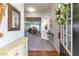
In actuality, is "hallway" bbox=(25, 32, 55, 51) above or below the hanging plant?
below

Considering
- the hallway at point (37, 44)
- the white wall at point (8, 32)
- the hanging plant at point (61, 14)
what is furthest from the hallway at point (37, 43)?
the hanging plant at point (61, 14)

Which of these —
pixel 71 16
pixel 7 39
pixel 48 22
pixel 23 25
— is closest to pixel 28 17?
pixel 23 25

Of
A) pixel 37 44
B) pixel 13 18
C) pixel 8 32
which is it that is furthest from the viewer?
pixel 37 44

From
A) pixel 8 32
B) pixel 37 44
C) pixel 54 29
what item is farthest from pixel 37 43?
pixel 8 32

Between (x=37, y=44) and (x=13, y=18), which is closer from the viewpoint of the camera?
(x=13, y=18)

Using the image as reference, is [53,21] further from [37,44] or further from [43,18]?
[37,44]

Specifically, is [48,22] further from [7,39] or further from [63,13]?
[7,39]

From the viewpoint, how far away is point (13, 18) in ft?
4.26

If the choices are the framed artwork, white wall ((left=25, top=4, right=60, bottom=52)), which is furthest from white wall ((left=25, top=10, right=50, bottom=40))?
the framed artwork

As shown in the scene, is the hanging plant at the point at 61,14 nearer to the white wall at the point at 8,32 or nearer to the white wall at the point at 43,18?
the white wall at the point at 43,18

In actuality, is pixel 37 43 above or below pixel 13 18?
below

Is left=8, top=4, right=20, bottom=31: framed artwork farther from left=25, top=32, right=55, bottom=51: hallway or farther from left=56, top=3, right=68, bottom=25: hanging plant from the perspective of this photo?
left=56, top=3, right=68, bottom=25: hanging plant

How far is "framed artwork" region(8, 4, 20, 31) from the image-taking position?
1215mm

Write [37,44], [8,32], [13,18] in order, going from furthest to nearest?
[37,44]
[13,18]
[8,32]
